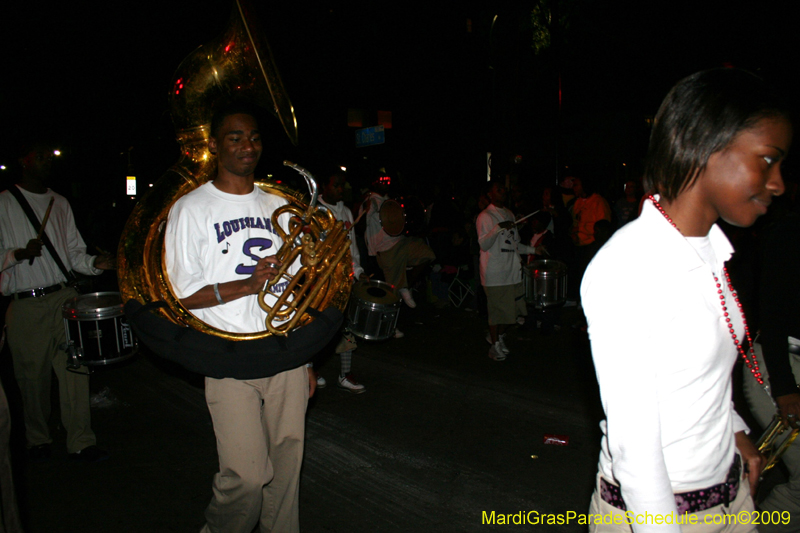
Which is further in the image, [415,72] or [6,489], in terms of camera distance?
[415,72]

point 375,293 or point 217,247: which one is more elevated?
point 217,247

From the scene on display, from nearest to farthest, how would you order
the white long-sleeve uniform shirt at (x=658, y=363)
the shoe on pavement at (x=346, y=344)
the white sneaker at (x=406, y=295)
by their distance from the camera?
the white long-sleeve uniform shirt at (x=658, y=363) → the shoe on pavement at (x=346, y=344) → the white sneaker at (x=406, y=295)

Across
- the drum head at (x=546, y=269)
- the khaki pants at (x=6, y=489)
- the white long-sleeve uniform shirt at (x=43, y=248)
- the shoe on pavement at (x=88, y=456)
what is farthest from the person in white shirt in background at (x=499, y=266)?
the khaki pants at (x=6, y=489)

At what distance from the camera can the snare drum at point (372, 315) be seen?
4582 millimetres

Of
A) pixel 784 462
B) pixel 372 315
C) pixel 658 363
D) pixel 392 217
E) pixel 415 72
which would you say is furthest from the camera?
pixel 415 72

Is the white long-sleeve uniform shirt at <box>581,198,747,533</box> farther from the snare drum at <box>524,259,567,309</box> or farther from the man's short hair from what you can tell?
the snare drum at <box>524,259,567,309</box>

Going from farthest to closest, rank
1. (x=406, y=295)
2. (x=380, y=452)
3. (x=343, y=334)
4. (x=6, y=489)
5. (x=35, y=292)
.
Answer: (x=406, y=295)
(x=343, y=334)
(x=380, y=452)
(x=35, y=292)
(x=6, y=489)

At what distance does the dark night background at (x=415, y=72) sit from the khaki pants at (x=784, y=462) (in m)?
6.49

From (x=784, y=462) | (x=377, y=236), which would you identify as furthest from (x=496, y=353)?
(x=784, y=462)

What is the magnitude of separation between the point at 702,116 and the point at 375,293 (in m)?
3.77

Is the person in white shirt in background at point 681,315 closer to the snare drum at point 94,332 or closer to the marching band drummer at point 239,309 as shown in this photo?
the marching band drummer at point 239,309

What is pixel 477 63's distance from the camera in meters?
19.9

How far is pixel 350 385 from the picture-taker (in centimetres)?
545

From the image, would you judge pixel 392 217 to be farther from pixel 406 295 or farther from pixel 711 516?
pixel 711 516
